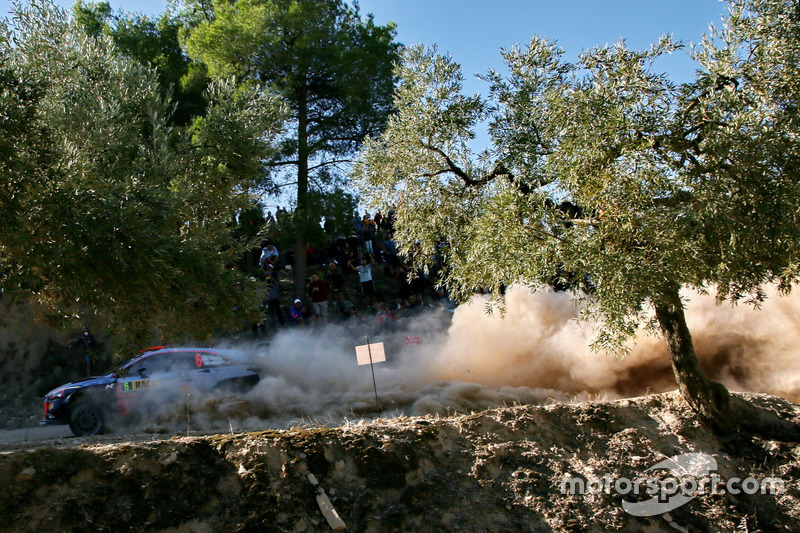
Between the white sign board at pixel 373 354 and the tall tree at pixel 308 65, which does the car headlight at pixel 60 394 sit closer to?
the white sign board at pixel 373 354

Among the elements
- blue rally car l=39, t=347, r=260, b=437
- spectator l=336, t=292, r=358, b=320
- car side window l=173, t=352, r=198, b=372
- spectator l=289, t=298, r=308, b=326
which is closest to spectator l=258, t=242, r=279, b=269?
spectator l=289, t=298, r=308, b=326

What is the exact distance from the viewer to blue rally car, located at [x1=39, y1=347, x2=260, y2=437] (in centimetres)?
1209

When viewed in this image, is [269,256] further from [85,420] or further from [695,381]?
[695,381]

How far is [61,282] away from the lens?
6305 mm

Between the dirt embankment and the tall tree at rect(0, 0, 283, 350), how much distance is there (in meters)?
1.68

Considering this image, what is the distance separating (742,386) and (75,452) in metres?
12.3

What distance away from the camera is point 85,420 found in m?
12.1

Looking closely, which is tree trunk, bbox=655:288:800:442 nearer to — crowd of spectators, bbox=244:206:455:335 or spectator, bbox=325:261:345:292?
crowd of spectators, bbox=244:206:455:335

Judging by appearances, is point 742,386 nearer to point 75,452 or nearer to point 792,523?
point 792,523

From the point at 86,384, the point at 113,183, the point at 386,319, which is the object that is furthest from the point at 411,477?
the point at 386,319

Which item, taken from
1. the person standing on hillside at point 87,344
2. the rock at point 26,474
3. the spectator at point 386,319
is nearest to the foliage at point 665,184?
the rock at point 26,474

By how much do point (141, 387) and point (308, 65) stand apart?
12060 millimetres

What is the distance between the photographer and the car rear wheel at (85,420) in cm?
1204

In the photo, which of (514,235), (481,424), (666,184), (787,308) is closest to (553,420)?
(481,424)
